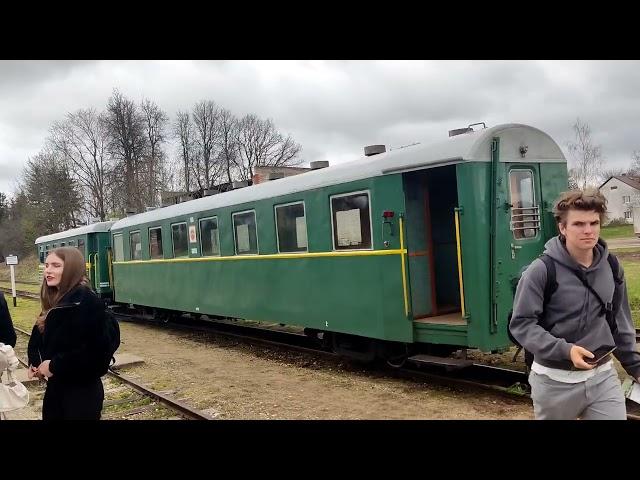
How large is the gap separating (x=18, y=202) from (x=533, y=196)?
179 ft

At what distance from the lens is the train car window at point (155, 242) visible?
14.9 meters

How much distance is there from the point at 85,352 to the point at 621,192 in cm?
7298

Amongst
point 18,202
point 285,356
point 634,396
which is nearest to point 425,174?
point 285,356

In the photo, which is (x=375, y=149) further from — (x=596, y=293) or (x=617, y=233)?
(x=617, y=233)

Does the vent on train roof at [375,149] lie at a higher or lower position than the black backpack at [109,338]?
higher

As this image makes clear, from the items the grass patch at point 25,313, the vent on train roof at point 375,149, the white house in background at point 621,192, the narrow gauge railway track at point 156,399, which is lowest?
the narrow gauge railway track at point 156,399

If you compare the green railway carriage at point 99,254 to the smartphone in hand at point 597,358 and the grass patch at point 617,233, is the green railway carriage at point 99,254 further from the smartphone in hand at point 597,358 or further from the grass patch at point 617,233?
the grass patch at point 617,233

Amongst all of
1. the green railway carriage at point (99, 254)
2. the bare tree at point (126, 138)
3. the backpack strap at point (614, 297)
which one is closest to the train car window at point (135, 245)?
the green railway carriage at point (99, 254)

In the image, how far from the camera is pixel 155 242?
50.0ft

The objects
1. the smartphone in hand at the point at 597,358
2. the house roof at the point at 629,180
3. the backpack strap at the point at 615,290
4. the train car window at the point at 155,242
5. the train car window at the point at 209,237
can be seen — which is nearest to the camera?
the smartphone in hand at the point at 597,358

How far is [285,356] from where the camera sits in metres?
10.7

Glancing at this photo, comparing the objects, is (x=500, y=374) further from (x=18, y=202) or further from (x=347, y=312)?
(x=18, y=202)

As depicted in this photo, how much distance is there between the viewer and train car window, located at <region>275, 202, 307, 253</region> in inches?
367

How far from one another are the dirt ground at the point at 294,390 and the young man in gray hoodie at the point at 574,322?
145 inches
